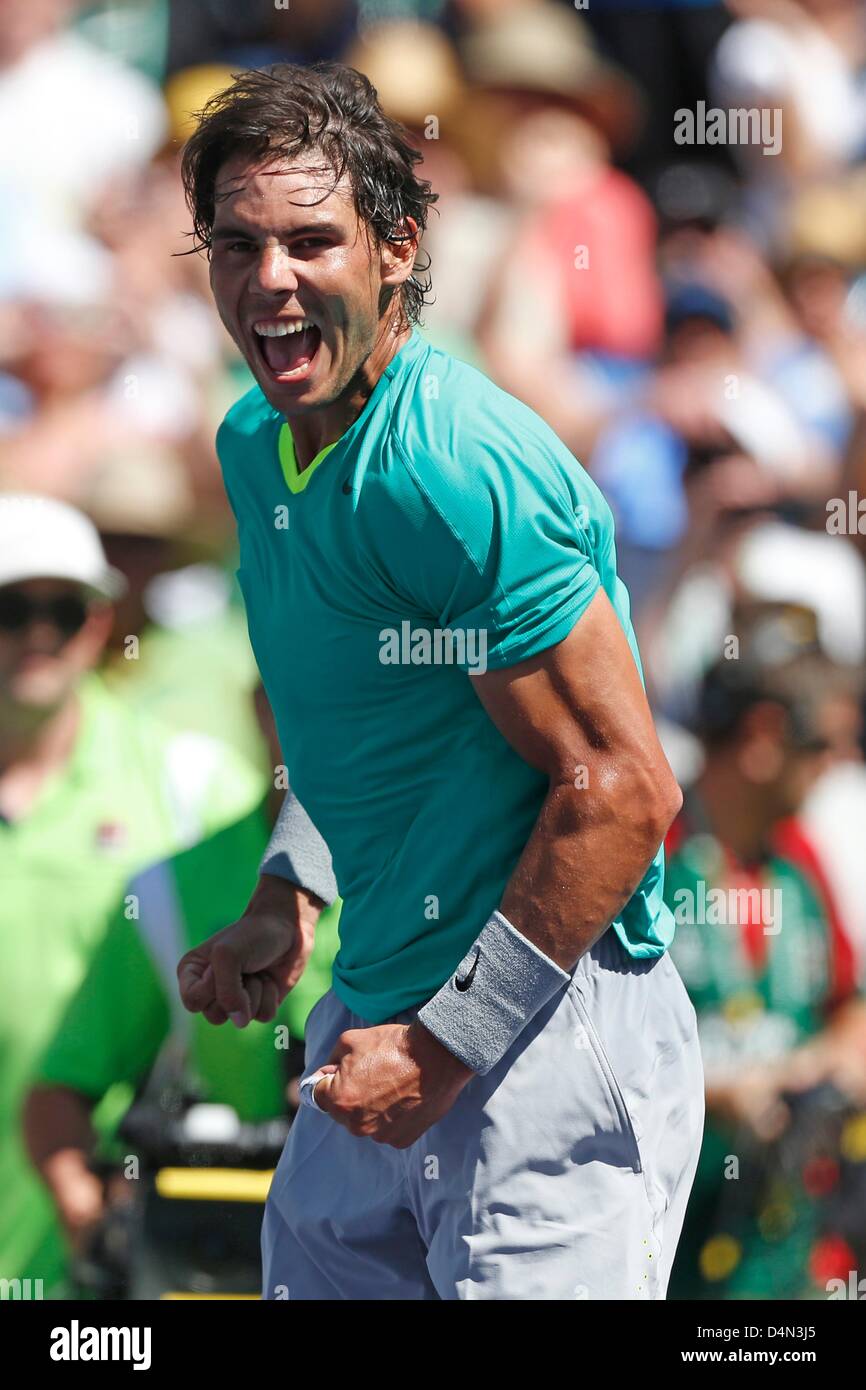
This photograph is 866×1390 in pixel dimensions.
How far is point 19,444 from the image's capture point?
2883mm

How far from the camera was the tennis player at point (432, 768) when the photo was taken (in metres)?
1.45

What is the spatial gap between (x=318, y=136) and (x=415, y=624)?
467 mm

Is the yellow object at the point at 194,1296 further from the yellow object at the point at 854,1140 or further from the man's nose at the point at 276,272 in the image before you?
the man's nose at the point at 276,272

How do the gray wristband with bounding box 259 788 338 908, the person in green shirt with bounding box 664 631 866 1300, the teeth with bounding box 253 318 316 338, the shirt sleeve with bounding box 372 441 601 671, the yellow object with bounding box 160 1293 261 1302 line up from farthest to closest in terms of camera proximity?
the person in green shirt with bounding box 664 631 866 1300, the yellow object with bounding box 160 1293 261 1302, the gray wristband with bounding box 259 788 338 908, the teeth with bounding box 253 318 316 338, the shirt sleeve with bounding box 372 441 601 671

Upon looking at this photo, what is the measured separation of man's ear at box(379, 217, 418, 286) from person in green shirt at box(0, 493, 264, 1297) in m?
1.34

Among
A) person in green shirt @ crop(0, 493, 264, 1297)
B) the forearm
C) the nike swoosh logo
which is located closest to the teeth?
the forearm

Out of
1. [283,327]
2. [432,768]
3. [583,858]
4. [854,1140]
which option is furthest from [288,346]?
[854,1140]

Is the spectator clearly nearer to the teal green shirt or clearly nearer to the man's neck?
the teal green shirt

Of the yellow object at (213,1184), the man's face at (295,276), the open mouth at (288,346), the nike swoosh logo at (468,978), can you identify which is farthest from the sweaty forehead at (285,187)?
the yellow object at (213,1184)

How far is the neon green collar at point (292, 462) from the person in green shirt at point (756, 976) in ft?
4.97

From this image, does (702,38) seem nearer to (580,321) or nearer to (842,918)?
(580,321)

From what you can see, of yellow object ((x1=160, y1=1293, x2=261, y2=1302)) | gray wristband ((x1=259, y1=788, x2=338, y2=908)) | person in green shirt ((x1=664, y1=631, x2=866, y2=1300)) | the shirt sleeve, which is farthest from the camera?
person in green shirt ((x1=664, y1=631, x2=866, y2=1300))

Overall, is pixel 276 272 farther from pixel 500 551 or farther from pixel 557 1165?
pixel 557 1165

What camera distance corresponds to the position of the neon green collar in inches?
62.2
